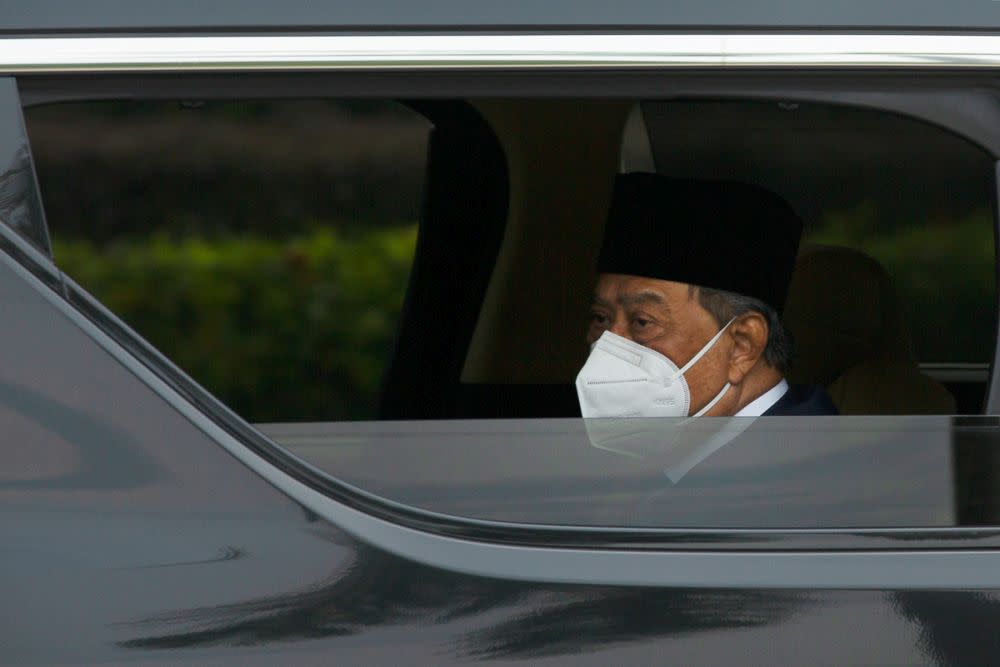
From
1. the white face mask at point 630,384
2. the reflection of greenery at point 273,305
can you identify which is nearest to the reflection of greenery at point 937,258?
the reflection of greenery at point 273,305

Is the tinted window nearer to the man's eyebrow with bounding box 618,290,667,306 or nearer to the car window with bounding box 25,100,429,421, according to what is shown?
the car window with bounding box 25,100,429,421

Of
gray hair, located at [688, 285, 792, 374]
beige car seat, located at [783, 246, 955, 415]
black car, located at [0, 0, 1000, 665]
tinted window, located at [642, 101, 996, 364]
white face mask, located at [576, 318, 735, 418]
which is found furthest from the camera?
tinted window, located at [642, 101, 996, 364]

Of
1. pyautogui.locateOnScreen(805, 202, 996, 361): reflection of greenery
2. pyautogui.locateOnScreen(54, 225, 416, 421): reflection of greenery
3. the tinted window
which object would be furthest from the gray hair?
pyautogui.locateOnScreen(54, 225, 416, 421): reflection of greenery

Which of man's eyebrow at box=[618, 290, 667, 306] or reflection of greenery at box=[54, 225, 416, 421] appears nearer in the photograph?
man's eyebrow at box=[618, 290, 667, 306]

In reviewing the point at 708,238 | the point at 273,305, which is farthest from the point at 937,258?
the point at 708,238

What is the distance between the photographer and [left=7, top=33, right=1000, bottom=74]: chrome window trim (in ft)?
4.89

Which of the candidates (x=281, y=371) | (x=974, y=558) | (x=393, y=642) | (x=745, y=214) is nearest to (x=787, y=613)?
(x=974, y=558)

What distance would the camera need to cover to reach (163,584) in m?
1.38

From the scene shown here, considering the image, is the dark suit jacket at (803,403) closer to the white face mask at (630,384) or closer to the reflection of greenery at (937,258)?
the white face mask at (630,384)

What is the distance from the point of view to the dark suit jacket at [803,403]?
215 cm

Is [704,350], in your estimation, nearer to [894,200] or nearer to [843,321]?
[843,321]

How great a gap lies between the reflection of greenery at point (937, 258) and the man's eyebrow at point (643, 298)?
138 inches

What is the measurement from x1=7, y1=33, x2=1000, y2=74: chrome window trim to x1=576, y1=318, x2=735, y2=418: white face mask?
26.5 inches

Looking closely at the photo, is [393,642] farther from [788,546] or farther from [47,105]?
[47,105]
